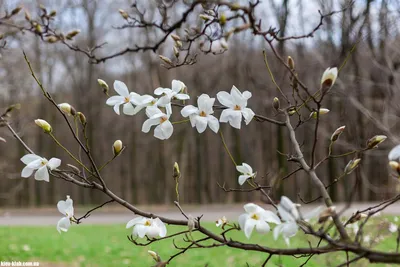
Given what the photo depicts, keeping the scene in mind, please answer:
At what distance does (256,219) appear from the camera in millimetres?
1123

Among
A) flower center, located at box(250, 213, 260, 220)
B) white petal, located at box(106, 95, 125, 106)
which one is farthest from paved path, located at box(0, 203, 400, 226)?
flower center, located at box(250, 213, 260, 220)

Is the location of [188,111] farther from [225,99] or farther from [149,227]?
[149,227]

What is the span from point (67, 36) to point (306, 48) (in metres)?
9.45

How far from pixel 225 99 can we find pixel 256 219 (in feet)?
1.29

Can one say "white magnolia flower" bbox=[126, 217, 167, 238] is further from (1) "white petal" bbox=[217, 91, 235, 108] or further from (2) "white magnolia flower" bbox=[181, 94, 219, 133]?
(1) "white petal" bbox=[217, 91, 235, 108]

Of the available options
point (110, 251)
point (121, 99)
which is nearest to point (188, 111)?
point (121, 99)

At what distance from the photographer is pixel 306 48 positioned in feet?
36.0

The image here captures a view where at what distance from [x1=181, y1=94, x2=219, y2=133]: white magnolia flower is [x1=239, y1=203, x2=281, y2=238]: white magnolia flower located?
29cm

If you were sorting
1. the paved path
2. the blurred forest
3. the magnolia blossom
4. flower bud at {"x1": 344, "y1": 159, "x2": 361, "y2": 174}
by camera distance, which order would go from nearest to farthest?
1. the magnolia blossom
2. flower bud at {"x1": 344, "y1": 159, "x2": 361, "y2": 174}
3. the paved path
4. the blurred forest

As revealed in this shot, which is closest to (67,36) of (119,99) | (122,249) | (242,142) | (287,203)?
(119,99)

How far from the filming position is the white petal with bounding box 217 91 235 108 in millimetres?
1335

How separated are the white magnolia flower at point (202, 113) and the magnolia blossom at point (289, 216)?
16.1 inches

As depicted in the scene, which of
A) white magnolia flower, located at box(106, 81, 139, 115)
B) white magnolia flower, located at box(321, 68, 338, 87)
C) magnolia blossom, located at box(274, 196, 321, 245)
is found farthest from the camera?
white magnolia flower, located at box(106, 81, 139, 115)

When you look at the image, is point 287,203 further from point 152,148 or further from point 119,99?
point 152,148
